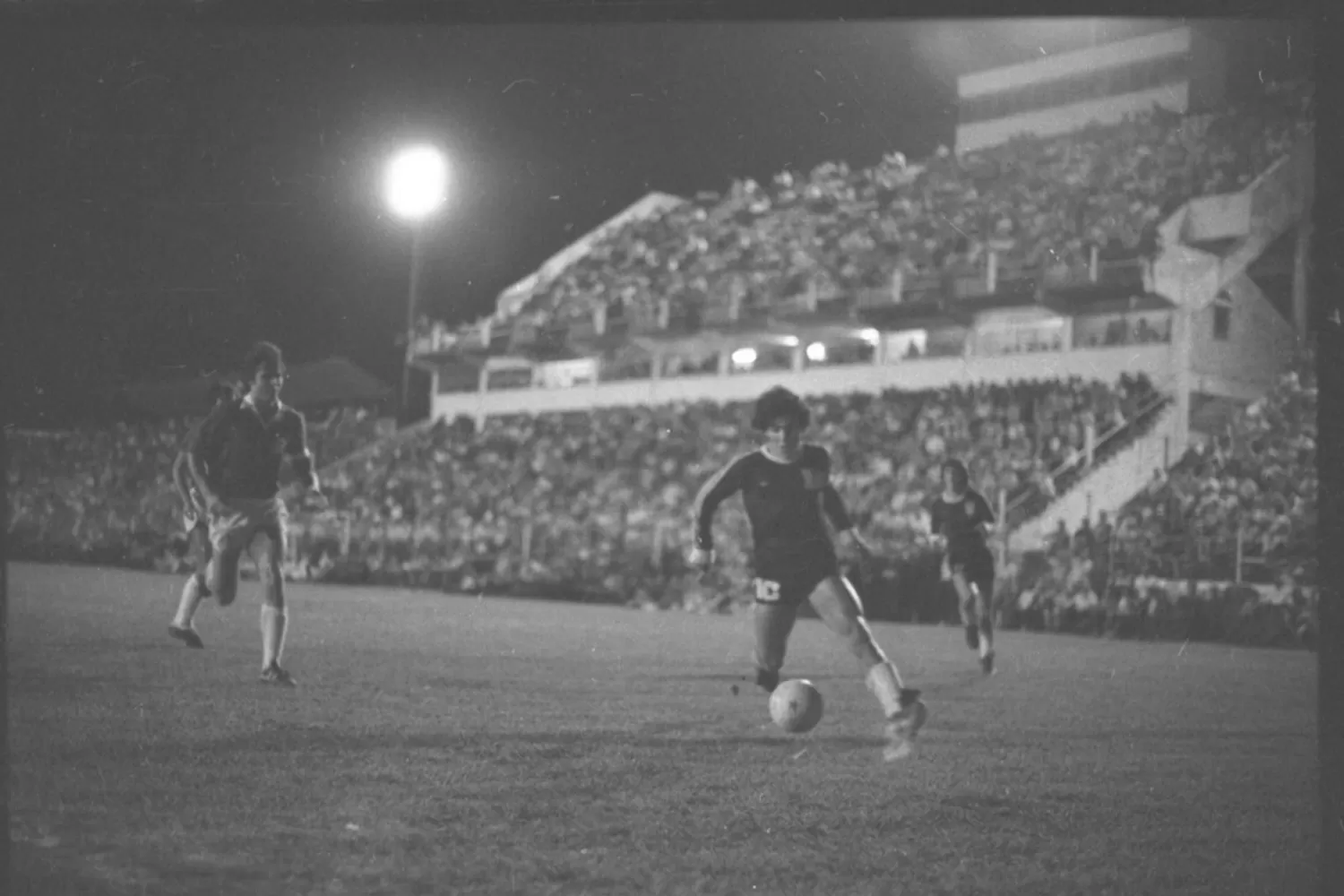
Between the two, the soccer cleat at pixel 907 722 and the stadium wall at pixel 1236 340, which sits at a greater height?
the stadium wall at pixel 1236 340

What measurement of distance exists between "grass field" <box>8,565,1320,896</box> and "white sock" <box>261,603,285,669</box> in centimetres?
20

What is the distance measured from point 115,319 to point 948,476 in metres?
5.11

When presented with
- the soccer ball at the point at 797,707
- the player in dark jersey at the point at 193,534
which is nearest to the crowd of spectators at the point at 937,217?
the player in dark jersey at the point at 193,534

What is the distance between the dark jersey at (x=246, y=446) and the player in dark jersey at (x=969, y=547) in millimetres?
4036

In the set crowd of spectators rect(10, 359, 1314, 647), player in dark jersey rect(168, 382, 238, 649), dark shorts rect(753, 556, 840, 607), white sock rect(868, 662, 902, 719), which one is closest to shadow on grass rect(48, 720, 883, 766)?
white sock rect(868, 662, 902, 719)

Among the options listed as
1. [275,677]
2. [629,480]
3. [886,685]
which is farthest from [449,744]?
[629,480]

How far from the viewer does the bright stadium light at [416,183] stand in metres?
5.43

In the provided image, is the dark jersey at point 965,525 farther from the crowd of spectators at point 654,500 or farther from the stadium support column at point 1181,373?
the stadium support column at point 1181,373

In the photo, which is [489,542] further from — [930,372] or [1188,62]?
[1188,62]

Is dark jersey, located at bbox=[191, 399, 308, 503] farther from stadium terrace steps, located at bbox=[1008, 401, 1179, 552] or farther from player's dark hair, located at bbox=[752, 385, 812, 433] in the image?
stadium terrace steps, located at bbox=[1008, 401, 1179, 552]

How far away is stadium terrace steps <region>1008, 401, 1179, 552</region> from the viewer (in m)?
6.96

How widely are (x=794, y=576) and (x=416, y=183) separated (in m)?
2.54

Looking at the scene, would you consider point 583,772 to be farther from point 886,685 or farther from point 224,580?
point 224,580

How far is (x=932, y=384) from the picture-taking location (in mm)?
7828
